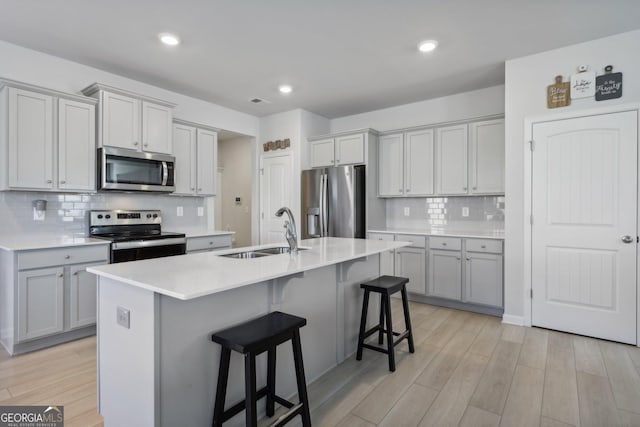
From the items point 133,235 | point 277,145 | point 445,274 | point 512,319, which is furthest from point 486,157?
point 133,235

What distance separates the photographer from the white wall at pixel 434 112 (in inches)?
161

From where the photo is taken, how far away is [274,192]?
5254 millimetres

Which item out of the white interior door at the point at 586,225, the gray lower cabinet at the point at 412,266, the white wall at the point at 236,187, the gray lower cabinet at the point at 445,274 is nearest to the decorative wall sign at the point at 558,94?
the white interior door at the point at 586,225

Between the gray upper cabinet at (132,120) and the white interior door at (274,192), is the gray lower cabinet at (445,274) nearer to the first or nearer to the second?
the white interior door at (274,192)

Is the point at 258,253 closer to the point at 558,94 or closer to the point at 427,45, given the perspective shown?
the point at 427,45

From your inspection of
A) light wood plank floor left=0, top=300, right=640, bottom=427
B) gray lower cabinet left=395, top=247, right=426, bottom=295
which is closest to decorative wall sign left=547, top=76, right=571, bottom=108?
gray lower cabinet left=395, top=247, right=426, bottom=295

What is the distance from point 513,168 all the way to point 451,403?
2356 mm

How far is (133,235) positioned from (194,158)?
1.30 m

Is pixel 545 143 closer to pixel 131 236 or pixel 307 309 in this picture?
pixel 307 309

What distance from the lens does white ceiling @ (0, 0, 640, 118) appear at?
2.45 metres

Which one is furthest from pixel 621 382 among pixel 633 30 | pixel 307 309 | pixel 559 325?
pixel 633 30

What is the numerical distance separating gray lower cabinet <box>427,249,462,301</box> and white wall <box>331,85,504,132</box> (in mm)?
1706

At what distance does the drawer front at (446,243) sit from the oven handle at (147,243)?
2867mm

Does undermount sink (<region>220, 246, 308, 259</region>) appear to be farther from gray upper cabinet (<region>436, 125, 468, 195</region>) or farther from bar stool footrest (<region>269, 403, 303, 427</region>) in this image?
gray upper cabinet (<region>436, 125, 468, 195</region>)
